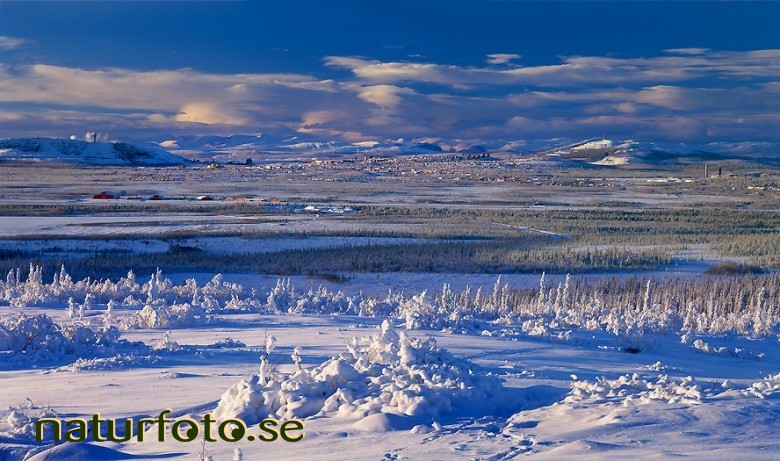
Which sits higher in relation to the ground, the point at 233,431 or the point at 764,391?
the point at 764,391

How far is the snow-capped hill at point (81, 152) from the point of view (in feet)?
422

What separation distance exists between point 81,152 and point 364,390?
139m

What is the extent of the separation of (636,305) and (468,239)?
573 inches

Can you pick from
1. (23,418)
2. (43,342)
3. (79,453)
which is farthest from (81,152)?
(79,453)

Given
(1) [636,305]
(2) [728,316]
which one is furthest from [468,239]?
(2) [728,316]

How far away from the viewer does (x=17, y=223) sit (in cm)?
3434

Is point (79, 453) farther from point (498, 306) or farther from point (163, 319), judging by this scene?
point (498, 306)

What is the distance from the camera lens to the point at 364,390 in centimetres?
658

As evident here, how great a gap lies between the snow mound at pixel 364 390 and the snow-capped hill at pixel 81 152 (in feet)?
409

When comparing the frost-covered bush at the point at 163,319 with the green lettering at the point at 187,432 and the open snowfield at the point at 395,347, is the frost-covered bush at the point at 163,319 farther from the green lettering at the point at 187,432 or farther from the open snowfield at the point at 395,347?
the green lettering at the point at 187,432

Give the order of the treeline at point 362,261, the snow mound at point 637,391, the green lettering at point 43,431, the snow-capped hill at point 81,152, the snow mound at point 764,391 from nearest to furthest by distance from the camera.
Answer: the green lettering at point 43,431, the snow mound at point 637,391, the snow mound at point 764,391, the treeline at point 362,261, the snow-capped hill at point 81,152

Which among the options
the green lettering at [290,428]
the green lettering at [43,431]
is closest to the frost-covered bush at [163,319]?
the green lettering at [43,431]

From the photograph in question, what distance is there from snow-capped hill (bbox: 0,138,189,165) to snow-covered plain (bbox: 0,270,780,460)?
12078 centimetres

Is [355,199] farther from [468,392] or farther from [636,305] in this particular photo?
[468,392]
